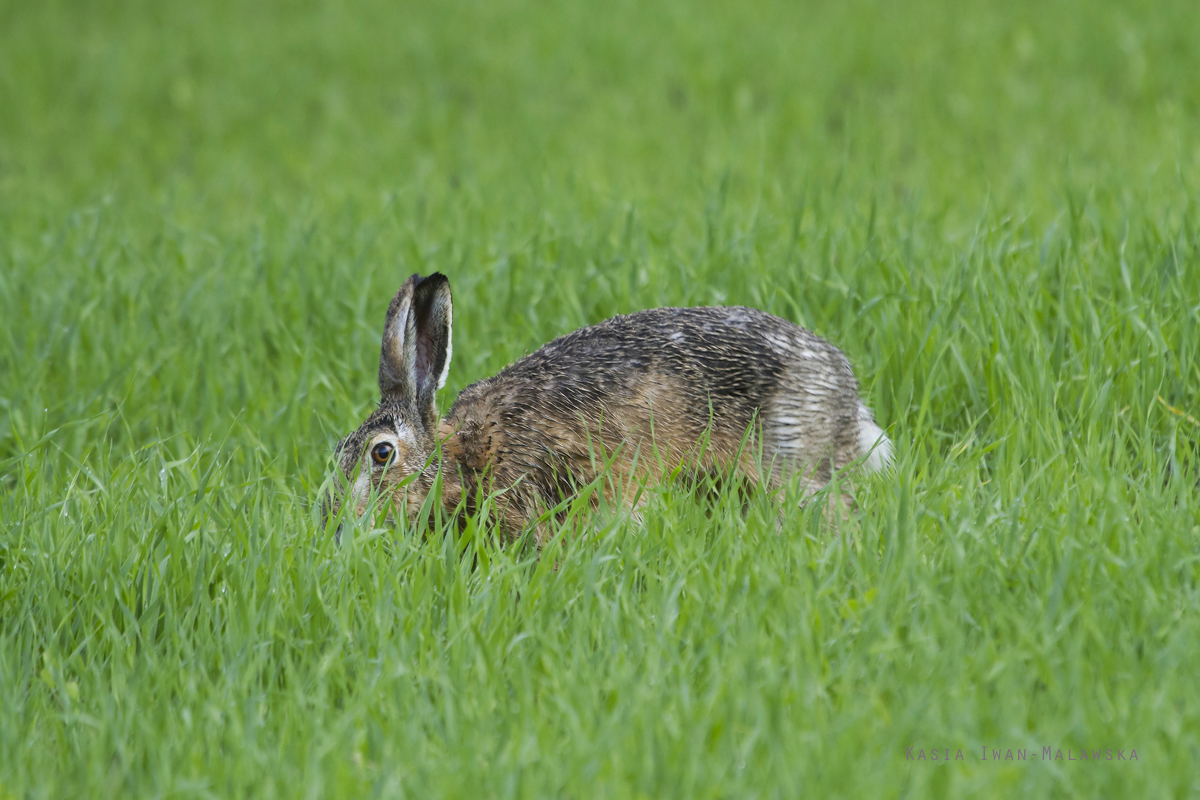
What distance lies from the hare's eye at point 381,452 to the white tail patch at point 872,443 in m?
1.61

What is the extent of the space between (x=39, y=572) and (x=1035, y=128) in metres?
7.09

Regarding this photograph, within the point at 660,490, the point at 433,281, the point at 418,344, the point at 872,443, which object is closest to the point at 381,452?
the point at 418,344

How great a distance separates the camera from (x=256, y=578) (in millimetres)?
3471

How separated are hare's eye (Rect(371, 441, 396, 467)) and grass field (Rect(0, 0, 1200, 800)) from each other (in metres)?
0.31

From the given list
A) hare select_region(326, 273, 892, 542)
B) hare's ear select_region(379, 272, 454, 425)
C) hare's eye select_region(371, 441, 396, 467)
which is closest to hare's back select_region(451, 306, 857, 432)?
hare select_region(326, 273, 892, 542)

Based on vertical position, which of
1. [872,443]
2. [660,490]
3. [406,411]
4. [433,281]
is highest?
[433,281]

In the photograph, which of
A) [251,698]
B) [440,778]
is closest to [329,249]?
[251,698]

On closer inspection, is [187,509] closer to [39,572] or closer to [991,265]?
[39,572]

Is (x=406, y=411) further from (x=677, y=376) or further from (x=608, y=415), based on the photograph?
(x=677, y=376)

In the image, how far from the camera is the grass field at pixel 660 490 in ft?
9.17

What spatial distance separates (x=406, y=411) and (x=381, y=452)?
0.65 feet

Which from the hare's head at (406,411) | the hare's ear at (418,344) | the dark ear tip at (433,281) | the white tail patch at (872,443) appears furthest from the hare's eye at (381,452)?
the white tail patch at (872,443)

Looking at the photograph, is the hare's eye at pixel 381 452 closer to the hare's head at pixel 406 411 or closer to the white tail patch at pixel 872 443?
the hare's head at pixel 406 411

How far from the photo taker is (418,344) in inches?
173
